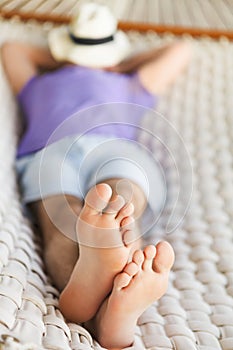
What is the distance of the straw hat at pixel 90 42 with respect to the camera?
128 centimetres

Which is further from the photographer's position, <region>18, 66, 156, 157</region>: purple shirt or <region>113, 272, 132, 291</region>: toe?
<region>18, 66, 156, 157</region>: purple shirt

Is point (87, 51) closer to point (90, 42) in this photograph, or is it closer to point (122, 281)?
point (90, 42)

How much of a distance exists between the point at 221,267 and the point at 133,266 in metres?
0.23

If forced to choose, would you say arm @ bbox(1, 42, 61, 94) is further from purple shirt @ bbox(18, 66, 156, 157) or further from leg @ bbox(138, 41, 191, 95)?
leg @ bbox(138, 41, 191, 95)

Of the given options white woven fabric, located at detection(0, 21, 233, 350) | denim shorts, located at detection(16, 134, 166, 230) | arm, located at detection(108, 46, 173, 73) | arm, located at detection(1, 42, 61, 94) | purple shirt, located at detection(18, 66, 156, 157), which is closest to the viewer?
white woven fabric, located at detection(0, 21, 233, 350)

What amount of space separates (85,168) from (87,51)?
43 centimetres

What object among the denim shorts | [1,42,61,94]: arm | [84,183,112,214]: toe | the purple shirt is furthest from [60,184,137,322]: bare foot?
[1,42,61,94]: arm

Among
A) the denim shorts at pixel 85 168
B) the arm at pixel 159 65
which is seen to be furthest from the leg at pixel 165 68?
the denim shorts at pixel 85 168

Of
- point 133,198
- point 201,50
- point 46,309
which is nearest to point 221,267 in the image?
point 133,198

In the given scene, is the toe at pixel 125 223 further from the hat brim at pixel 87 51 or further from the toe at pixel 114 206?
the hat brim at pixel 87 51

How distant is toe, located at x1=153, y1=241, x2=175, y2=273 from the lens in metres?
0.67

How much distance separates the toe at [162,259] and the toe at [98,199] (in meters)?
0.08

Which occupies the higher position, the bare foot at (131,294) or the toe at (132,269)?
the toe at (132,269)

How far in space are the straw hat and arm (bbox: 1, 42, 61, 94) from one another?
0.03 m
